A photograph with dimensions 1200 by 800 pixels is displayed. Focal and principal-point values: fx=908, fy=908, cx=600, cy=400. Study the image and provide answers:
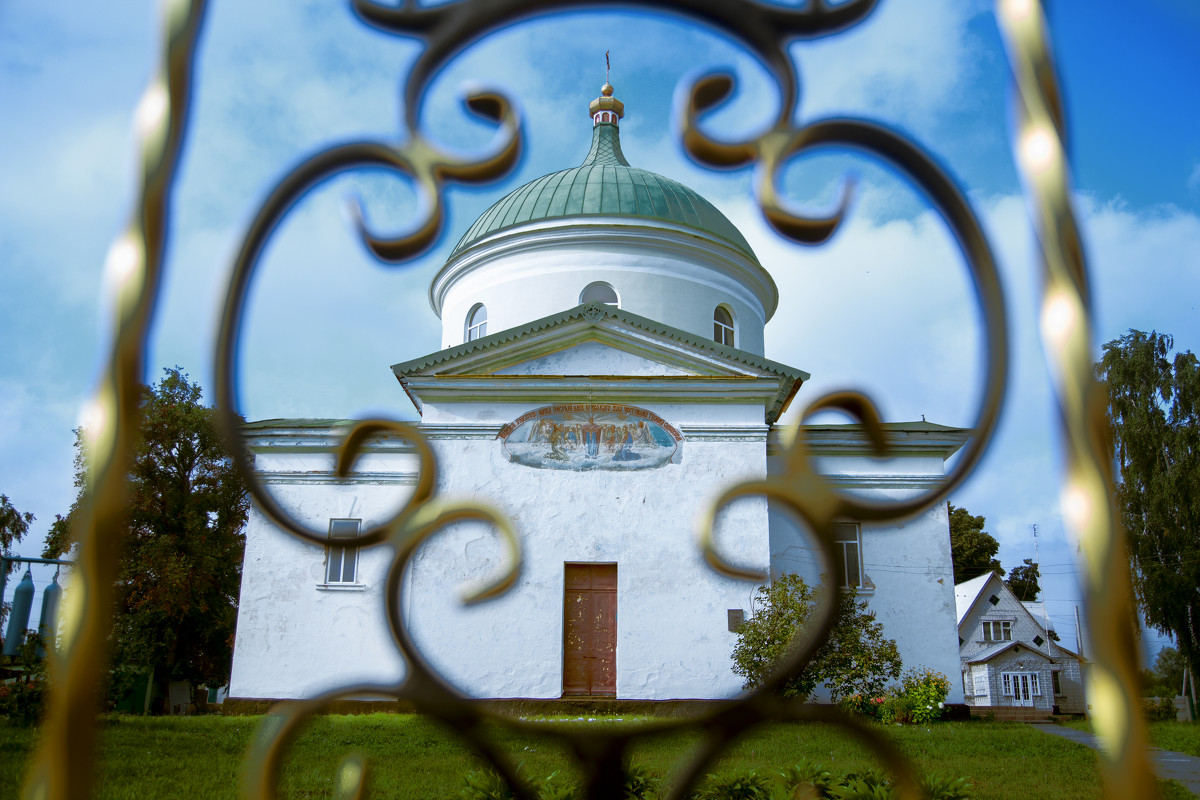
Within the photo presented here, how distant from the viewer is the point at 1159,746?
1178 centimetres

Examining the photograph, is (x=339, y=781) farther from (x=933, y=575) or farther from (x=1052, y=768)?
(x=933, y=575)

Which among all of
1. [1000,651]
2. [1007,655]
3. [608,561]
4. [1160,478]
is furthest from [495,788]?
[1007,655]

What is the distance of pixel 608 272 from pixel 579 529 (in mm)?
5794

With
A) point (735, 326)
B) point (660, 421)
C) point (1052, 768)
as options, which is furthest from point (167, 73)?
point (735, 326)

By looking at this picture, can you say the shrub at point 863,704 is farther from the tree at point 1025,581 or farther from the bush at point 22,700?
the tree at point 1025,581

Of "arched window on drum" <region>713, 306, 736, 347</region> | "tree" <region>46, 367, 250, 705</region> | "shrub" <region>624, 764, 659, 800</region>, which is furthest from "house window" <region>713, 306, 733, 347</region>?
"shrub" <region>624, 764, 659, 800</region>

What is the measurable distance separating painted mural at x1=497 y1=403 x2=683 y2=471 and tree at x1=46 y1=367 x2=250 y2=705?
1089 centimetres

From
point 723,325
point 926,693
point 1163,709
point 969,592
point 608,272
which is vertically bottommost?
point 1163,709

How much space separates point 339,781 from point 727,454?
499 inches

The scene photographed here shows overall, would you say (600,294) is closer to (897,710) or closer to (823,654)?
(823,654)

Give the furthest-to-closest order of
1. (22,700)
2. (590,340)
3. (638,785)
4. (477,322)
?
(477,322)
(590,340)
(22,700)
(638,785)

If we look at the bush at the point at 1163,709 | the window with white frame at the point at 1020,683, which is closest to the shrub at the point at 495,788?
the bush at the point at 1163,709

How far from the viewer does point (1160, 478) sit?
1917 cm

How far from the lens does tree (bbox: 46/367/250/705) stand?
67.5ft
